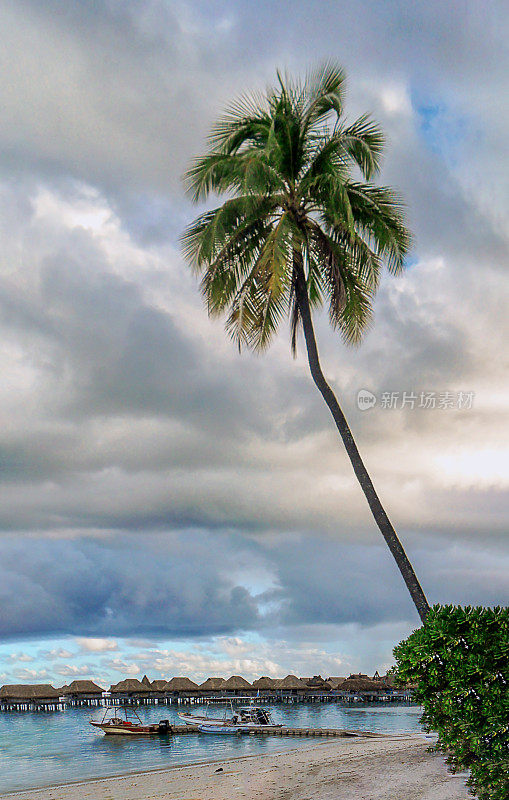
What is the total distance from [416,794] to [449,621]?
7.78 meters

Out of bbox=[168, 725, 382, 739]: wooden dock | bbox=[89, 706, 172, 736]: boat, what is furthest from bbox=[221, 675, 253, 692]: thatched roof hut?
bbox=[168, 725, 382, 739]: wooden dock

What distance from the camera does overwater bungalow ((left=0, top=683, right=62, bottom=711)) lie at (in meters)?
114

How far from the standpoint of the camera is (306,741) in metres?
51.7

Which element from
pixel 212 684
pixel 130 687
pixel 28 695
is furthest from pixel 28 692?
pixel 212 684

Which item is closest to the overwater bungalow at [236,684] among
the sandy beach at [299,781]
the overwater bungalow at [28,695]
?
the overwater bungalow at [28,695]

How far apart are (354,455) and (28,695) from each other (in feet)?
374

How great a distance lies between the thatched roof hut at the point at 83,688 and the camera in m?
117

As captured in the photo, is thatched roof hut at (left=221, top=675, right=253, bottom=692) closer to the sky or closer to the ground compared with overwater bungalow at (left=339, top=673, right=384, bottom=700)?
closer to the sky

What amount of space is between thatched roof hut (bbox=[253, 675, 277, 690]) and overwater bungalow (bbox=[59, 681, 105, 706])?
24046 millimetres

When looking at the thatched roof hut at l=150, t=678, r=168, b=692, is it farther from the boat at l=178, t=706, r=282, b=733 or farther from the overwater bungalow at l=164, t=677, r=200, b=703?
the boat at l=178, t=706, r=282, b=733

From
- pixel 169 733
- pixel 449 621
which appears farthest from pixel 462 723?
pixel 169 733

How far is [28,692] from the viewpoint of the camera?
114 meters

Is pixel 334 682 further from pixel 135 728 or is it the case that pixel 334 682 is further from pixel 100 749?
pixel 100 749

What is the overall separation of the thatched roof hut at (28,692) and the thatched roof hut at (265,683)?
3076cm
